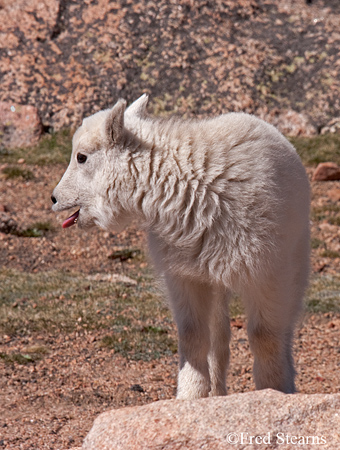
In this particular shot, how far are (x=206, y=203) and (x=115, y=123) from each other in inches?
33.8

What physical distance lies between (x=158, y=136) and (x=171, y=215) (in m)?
0.59

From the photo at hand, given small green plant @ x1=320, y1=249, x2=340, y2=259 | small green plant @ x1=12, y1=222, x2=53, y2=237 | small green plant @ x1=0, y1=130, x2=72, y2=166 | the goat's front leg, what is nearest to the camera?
the goat's front leg

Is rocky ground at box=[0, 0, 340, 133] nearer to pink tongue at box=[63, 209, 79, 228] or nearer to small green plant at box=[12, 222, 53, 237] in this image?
small green plant at box=[12, 222, 53, 237]

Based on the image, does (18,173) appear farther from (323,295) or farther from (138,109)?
(138,109)

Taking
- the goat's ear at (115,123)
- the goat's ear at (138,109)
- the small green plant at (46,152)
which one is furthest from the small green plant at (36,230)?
the goat's ear at (115,123)

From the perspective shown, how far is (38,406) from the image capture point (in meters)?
5.75

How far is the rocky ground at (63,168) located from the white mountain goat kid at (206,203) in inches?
62.2

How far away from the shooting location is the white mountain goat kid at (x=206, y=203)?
4492mm

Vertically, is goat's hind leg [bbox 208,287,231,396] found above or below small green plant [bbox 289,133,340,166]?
above

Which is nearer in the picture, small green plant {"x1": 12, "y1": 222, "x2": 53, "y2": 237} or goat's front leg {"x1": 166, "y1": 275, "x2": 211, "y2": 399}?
goat's front leg {"x1": 166, "y1": 275, "x2": 211, "y2": 399}

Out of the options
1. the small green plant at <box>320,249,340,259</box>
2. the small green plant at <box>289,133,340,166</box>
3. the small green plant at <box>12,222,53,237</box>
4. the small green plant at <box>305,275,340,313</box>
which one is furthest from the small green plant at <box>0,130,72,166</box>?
the small green plant at <box>305,275,340,313</box>

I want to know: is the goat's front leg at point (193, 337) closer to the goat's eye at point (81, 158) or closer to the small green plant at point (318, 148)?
the goat's eye at point (81, 158)

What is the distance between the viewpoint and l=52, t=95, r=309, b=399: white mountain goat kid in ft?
14.7

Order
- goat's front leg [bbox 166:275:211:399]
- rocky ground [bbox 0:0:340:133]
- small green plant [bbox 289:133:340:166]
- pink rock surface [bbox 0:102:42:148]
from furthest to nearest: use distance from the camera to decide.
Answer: rocky ground [bbox 0:0:340:133] < pink rock surface [bbox 0:102:42:148] < small green plant [bbox 289:133:340:166] < goat's front leg [bbox 166:275:211:399]
